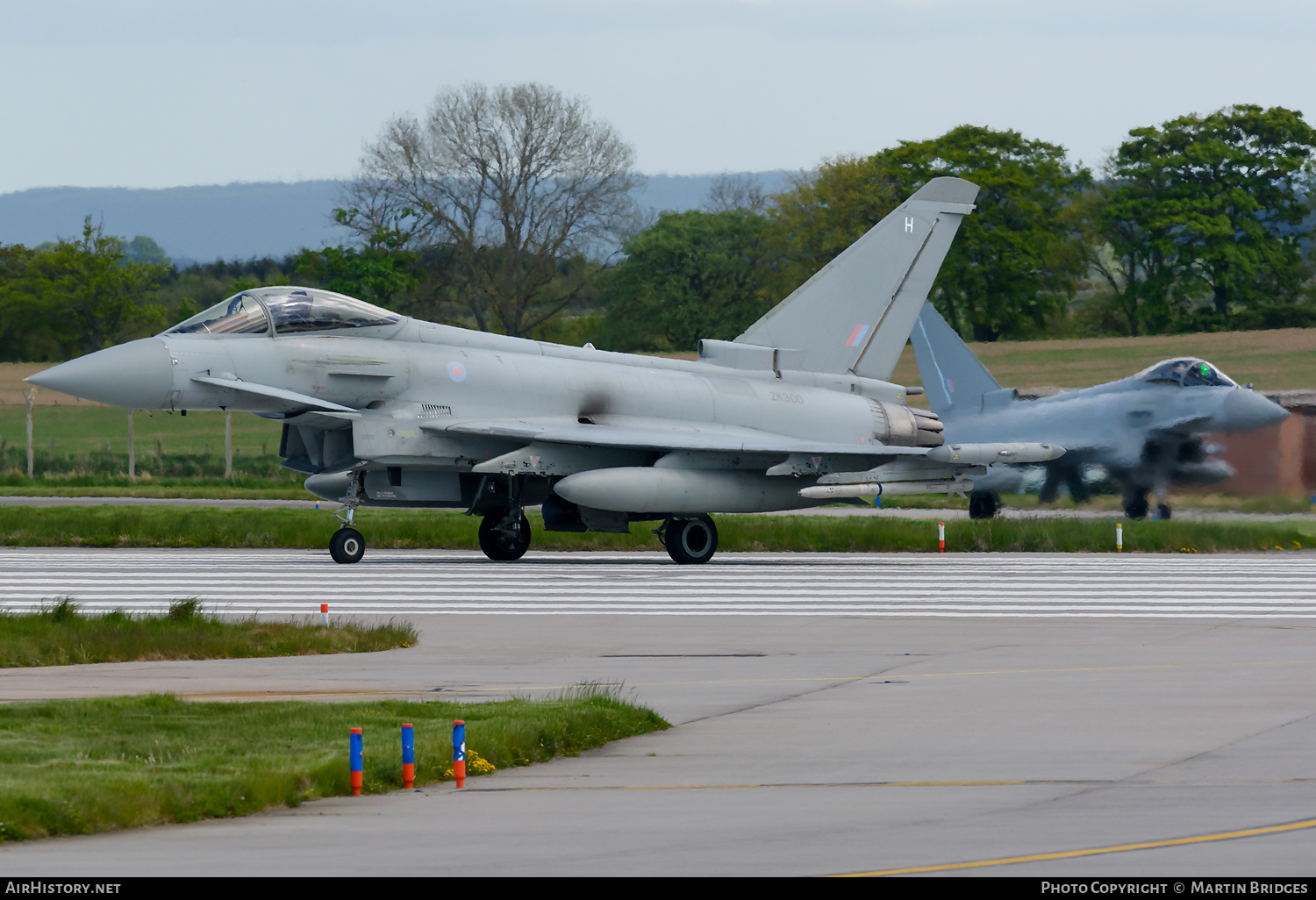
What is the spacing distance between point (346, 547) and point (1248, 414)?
1844 cm

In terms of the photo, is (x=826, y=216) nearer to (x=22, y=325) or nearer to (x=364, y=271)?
(x=364, y=271)

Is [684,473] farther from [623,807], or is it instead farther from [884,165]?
[884,165]

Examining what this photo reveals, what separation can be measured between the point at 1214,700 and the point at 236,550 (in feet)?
67.0

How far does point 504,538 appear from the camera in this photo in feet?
84.8

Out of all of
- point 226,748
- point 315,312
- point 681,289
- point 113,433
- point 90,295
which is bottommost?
point 226,748

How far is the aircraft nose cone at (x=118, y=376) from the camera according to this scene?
76.2 feet

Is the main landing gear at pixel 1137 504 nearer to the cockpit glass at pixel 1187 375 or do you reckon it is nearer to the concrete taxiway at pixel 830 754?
the cockpit glass at pixel 1187 375

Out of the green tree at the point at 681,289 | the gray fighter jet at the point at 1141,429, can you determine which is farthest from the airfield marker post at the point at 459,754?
the green tree at the point at 681,289

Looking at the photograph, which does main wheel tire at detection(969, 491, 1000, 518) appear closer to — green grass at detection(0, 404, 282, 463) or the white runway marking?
the white runway marking

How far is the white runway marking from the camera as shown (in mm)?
18188

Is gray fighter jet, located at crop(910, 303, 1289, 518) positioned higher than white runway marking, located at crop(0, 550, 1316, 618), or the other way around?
gray fighter jet, located at crop(910, 303, 1289, 518)

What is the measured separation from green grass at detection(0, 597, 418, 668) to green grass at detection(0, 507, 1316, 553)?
45.4 ft

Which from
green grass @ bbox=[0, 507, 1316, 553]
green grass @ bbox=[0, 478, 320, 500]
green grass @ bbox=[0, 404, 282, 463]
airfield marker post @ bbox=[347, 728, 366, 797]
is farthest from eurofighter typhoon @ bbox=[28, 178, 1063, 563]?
green grass @ bbox=[0, 404, 282, 463]

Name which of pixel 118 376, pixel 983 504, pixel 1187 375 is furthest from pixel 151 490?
pixel 1187 375
